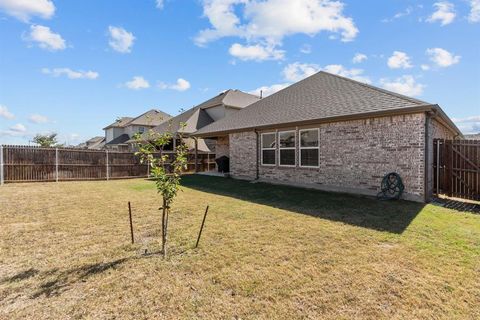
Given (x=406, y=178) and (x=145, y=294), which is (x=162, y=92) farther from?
(x=145, y=294)

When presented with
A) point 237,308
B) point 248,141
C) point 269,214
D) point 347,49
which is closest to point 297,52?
point 347,49

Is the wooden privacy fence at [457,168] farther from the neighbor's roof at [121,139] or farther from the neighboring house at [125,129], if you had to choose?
the neighbor's roof at [121,139]

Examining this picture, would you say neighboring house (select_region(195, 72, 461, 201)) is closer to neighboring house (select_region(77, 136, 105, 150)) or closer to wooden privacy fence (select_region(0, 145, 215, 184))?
wooden privacy fence (select_region(0, 145, 215, 184))

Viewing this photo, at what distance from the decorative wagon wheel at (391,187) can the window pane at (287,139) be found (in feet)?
14.3

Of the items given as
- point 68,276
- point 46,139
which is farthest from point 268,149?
point 46,139

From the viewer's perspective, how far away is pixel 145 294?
3.08 metres

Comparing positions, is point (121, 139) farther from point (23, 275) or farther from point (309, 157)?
point (23, 275)

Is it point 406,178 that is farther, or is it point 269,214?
point 406,178

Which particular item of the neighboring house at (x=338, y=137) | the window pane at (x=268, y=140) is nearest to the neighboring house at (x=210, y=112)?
the neighboring house at (x=338, y=137)

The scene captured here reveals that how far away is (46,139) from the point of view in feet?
160

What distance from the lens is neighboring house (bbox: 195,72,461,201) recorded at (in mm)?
8102

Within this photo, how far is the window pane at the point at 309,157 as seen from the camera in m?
10.9

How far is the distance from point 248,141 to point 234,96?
1383cm

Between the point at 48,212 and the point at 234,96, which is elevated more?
the point at 234,96
